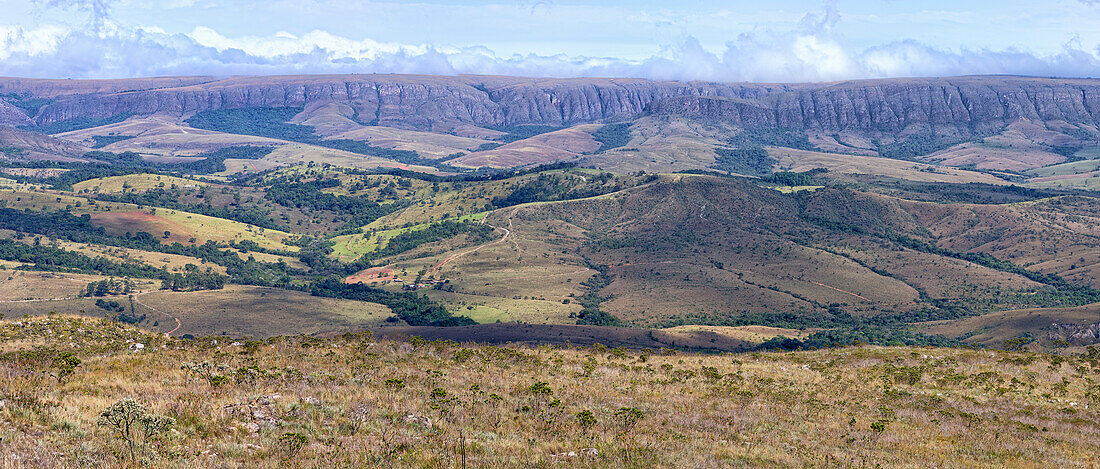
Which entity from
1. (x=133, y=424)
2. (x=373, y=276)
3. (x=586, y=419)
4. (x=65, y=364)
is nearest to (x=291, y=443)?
(x=133, y=424)

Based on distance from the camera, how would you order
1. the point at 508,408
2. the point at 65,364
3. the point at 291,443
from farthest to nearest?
1. the point at 508,408
2. the point at 65,364
3. the point at 291,443

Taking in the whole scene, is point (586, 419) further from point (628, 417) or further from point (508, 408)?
point (508, 408)

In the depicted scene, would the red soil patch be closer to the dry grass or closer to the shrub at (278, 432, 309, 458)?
the dry grass

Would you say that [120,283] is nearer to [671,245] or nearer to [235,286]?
[235,286]

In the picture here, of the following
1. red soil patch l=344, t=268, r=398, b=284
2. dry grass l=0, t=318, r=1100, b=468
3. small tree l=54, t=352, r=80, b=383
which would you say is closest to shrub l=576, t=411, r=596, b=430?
dry grass l=0, t=318, r=1100, b=468

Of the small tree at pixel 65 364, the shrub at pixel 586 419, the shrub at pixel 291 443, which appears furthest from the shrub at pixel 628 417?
the small tree at pixel 65 364
